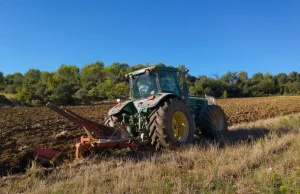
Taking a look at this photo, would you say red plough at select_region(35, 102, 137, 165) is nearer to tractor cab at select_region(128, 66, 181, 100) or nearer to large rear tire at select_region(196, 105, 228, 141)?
tractor cab at select_region(128, 66, 181, 100)

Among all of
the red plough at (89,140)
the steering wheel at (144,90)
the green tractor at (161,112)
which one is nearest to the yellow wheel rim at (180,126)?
the green tractor at (161,112)

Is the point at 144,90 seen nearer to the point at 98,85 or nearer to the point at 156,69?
the point at 156,69

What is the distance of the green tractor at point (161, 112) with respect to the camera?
618 centimetres

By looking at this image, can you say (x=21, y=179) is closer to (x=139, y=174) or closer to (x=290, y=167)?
(x=139, y=174)

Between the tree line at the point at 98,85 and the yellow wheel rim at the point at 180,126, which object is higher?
the tree line at the point at 98,85

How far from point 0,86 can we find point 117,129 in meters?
44.9

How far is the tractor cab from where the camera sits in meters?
7.09

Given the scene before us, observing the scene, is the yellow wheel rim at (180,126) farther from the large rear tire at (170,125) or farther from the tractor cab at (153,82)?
the tractor cab at (153,82)

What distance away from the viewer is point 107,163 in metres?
5.07

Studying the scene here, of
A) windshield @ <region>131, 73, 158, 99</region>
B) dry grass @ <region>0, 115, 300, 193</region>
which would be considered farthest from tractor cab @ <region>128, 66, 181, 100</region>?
dry grass @ <region>0, 115, 300, 193</region>

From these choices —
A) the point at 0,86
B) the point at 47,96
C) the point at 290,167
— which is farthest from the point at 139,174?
the point at 0,86

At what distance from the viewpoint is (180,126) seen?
692 cm

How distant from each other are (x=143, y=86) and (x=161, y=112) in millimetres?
1465

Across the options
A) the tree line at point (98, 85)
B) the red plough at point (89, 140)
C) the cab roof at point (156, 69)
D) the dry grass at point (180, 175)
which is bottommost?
the dry grass at point (180, 175)
